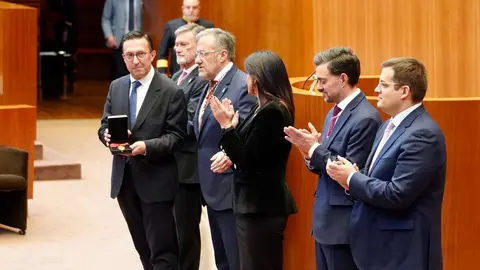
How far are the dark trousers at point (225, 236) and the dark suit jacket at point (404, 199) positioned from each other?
120cm

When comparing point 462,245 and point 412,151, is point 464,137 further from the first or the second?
point 412,151

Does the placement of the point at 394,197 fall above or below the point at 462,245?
above

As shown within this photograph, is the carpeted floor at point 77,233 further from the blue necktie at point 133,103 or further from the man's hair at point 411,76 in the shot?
the man's hair at point 411,76

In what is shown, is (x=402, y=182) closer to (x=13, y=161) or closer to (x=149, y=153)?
(x=149, y=153)

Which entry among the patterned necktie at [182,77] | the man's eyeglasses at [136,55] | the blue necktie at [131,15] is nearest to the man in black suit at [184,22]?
the blue necktie at [131,15]

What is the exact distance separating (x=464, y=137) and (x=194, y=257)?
1.85m

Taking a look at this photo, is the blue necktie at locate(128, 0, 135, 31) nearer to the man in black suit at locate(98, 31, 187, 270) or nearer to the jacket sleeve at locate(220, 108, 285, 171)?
the man in black suit at locate(98, 31, 187, 270)

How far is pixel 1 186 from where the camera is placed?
7910 mm

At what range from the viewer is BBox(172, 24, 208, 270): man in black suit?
6219mm

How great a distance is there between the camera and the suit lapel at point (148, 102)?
5750 millimetres

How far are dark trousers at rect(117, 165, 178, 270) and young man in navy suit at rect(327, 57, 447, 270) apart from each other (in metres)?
1.64

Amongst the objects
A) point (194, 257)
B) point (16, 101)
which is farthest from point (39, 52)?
point (194, 257)

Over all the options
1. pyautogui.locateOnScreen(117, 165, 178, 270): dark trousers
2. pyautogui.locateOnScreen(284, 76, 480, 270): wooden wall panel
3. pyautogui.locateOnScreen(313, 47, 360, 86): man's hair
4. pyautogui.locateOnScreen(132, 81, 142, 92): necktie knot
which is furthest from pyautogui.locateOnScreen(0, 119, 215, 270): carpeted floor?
pyautogui.locateOnScreen(313, 47, 360, 86): man's hair

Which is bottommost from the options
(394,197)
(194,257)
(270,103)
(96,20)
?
(194,257)
